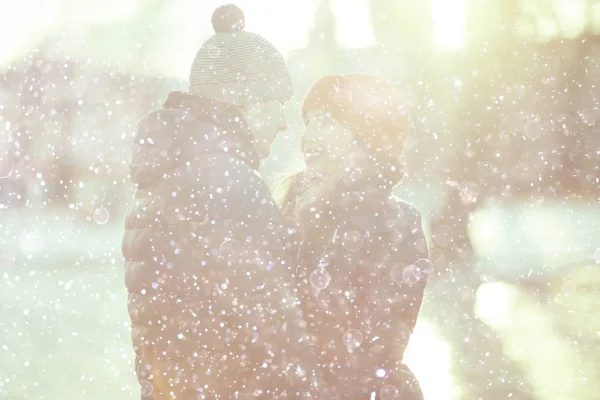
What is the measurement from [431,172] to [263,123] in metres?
16.0

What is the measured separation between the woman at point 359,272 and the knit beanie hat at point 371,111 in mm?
100

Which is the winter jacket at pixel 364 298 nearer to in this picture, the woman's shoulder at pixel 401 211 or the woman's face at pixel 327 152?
the woman's shoulder at pixel 401 211

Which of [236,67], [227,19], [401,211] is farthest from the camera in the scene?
[401,211]

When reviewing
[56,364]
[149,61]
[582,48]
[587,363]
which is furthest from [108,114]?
[587,363]

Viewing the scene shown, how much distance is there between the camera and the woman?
3219 mm

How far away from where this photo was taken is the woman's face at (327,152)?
344cm

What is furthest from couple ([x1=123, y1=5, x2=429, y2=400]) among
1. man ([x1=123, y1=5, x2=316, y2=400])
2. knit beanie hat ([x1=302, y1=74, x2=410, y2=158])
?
knit beanie hat ([x1=302, y1=74, x2=410, y2=158])

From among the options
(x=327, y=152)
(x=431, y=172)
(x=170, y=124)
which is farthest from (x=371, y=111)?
(x=431, y=172)

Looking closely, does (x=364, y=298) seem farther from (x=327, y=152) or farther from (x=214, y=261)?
(x=214, y=261)

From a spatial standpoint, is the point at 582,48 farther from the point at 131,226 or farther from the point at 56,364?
the point at 131,226

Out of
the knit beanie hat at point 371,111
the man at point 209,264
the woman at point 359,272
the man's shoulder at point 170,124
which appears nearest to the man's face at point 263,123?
the man at point 209,264

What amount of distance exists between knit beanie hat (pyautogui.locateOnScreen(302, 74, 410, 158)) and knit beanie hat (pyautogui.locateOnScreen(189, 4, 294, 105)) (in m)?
0.42

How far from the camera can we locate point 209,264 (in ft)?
8.71

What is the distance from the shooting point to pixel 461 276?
14.3m
